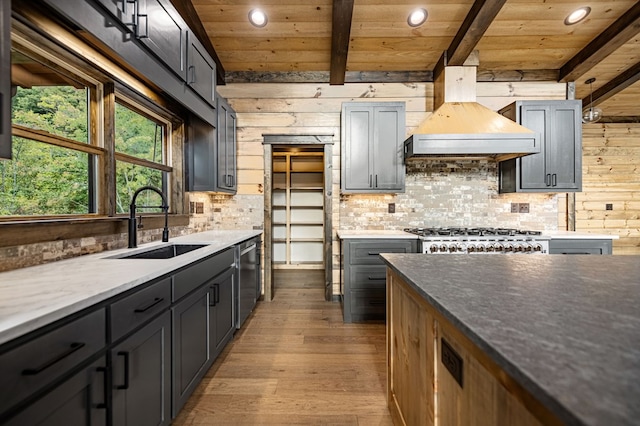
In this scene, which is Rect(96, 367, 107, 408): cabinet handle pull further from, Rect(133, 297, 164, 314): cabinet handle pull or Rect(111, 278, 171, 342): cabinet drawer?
Rect(133, 297, 164, 314): cabinet handle pull

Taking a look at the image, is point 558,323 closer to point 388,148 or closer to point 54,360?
point 54,360

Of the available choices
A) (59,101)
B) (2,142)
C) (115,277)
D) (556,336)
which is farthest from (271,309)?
(556,336)

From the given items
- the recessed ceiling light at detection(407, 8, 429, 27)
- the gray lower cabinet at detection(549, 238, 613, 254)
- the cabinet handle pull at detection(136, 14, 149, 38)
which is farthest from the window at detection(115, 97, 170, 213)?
the gray lower cabinet at detection(549, 238, 613, 254)

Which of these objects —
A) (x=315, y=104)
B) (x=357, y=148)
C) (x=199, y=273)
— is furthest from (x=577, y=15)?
(x=199, y=273)

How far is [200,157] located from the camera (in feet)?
10.5

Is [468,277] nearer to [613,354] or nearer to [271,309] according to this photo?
[613,354]

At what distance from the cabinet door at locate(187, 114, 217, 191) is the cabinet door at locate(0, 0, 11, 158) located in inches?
84.5

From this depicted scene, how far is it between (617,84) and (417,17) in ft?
11.2

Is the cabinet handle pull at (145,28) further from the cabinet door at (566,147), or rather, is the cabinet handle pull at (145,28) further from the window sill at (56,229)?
the cabinet door at (566,147)

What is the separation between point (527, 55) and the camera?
3592mm

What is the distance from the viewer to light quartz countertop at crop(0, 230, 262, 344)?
825 mm

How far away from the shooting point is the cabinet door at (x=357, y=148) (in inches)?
138

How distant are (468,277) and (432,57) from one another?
3.31 metres

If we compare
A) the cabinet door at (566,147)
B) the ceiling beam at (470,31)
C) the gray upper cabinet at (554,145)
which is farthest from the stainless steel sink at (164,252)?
the cabinet door at (566,147)
